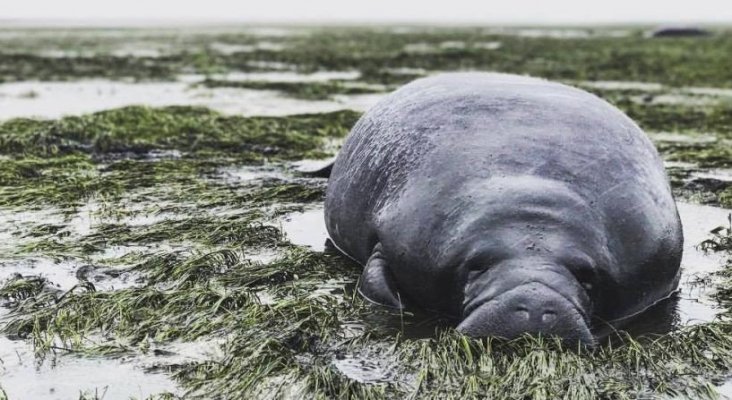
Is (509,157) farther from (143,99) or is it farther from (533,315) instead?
(143,99)

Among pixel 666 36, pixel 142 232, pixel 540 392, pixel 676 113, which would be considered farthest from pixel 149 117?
pixel 666 36

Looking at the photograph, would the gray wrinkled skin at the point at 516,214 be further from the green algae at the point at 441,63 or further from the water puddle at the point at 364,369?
the green algae at the point at 441,63

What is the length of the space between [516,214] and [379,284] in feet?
2.84

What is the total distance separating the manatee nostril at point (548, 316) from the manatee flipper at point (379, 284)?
0.93 metres

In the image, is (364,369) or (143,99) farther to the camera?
(143,99)

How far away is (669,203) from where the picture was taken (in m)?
4.71

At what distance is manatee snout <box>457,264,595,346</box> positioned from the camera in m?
3.78

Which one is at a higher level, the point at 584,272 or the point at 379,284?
the point at 584,272

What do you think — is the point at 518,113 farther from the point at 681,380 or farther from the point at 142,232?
the point at 142,232

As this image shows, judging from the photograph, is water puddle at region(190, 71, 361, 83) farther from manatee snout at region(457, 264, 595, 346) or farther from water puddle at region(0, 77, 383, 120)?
manatee snout at region(457, 264, 595, 346)

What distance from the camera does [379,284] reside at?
4625 millimetres

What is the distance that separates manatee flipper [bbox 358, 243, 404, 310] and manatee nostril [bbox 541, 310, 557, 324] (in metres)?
0.93

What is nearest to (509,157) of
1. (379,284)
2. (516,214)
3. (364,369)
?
(516,214)

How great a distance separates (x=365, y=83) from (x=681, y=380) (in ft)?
56.0
